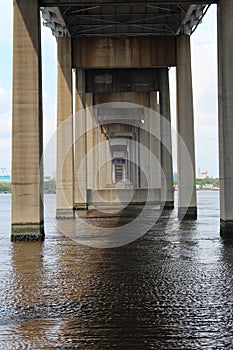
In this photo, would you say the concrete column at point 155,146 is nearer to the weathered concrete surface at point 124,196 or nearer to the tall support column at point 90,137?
the weathered concrete surface at point 124,196

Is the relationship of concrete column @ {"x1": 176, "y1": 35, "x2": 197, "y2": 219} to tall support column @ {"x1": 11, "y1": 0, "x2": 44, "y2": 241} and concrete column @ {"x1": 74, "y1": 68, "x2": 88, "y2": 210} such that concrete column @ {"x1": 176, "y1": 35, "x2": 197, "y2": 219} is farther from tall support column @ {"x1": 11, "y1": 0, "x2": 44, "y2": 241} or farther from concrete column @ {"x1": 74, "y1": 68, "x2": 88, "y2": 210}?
tall support column @ {"x1": 11, "y1": 0, "x2": 44, "y2": 241}

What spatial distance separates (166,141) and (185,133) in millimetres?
10502

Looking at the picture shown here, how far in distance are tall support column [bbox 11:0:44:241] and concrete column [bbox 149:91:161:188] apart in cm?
2553

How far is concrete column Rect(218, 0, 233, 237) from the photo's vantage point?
65.7 feet

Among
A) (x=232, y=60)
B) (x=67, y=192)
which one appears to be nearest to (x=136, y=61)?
(x=67, y=192)

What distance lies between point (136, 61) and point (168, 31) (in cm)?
324

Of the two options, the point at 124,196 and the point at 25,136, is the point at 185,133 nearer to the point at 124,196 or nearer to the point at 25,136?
the point at 25,136

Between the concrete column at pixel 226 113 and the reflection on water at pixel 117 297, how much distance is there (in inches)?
91.9

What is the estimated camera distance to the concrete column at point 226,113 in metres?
20.0

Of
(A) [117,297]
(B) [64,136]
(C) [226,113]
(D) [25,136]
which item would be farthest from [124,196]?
(A) [117,297]

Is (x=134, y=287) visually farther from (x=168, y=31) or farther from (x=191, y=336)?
(x=168, y=31)

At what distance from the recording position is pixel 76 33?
3294 cm

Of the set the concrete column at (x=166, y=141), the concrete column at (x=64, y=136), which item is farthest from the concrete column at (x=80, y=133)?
the concrete column at (x=64, y=136)

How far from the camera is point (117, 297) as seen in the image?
10.2 m
